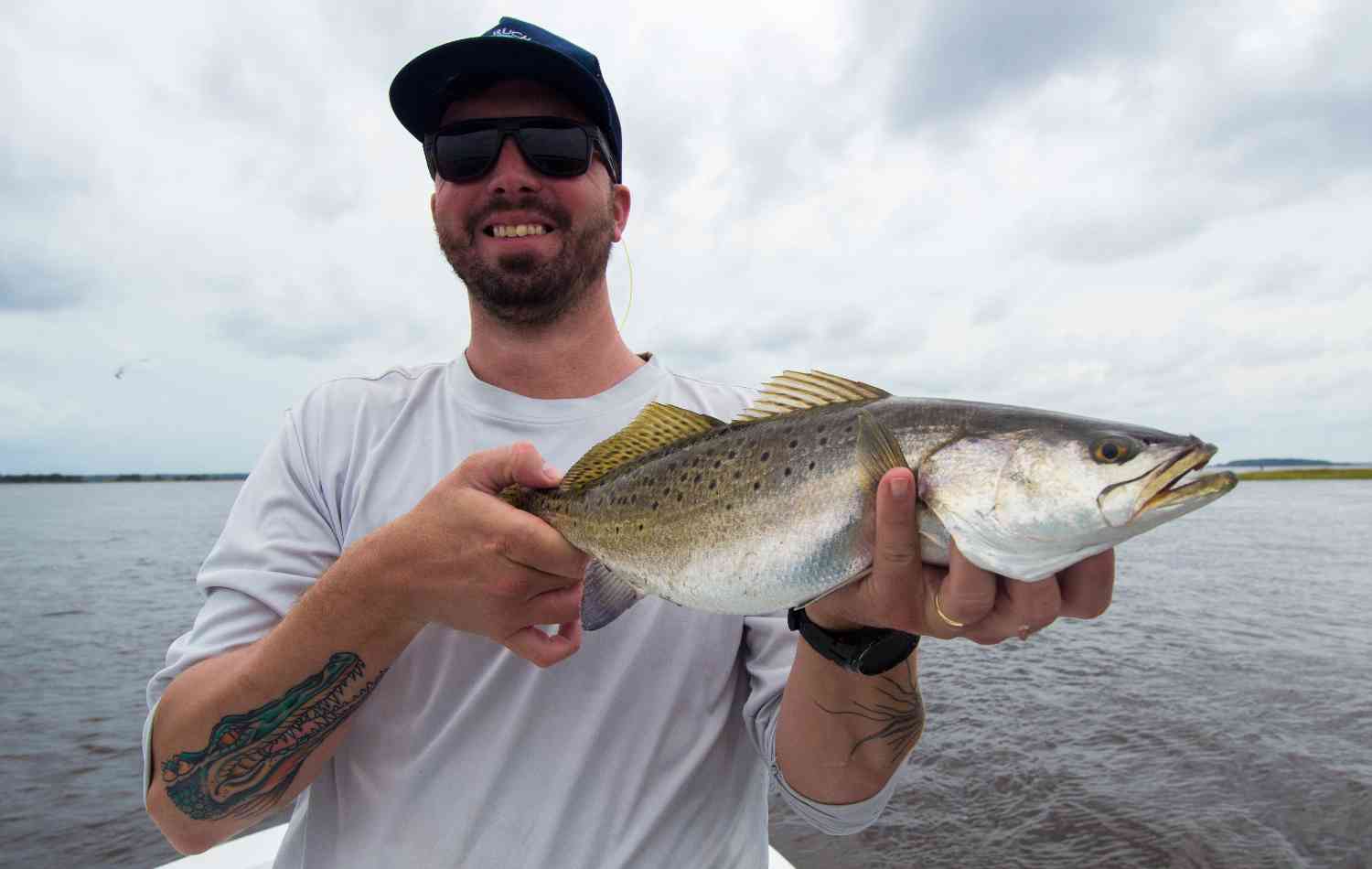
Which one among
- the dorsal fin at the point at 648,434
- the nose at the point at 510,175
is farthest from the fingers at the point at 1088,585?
the nose at the point at 510,175

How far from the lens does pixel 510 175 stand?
3.03 metres

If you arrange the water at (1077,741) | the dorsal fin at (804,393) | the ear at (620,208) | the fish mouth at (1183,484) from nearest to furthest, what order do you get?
the fish mouth at (1183,484), the dorsal fin at (804,393), the ear at (620,208), the water at (1077,741)

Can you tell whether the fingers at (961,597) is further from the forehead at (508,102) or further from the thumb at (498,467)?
the forehead at (508,102)

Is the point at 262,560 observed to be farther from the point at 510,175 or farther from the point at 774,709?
the point at 774,709

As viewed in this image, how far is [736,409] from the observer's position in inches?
131

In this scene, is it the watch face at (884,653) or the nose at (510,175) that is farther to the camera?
the nose at (510,175)

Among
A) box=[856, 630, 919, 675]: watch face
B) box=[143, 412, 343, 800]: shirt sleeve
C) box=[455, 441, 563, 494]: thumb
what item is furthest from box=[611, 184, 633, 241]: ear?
box=[856, 630, 919, 675]: watch face

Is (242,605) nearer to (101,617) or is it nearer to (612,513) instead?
(612,513)

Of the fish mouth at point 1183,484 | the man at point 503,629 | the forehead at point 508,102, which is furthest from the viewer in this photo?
the forehead at point 508,102

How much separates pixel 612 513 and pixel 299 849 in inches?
60.4

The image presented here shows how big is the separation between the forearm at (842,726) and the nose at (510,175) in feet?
6.50

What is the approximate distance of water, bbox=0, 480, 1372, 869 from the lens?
806 centimetres

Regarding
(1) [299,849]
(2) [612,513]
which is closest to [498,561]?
(2) [612,513]

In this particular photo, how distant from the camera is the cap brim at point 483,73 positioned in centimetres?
298
